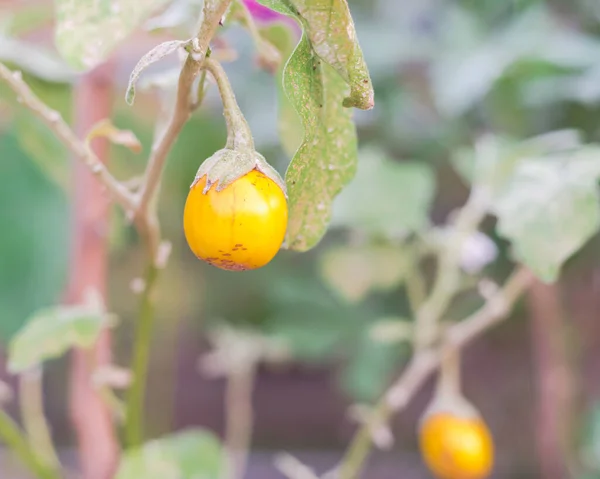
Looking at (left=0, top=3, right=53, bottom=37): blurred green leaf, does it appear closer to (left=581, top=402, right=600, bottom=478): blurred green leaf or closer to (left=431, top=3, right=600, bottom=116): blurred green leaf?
(left=431, top=3, right=600, bottom=116): blurred green leaf

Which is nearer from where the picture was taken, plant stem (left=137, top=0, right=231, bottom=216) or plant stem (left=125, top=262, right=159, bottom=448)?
plant stem (left=137, top=0, right=231, bottom=216)

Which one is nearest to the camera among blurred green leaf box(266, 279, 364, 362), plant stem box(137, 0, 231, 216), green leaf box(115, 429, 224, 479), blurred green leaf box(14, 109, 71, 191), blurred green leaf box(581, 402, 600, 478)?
plant stem box(137, 0, 231, 216)

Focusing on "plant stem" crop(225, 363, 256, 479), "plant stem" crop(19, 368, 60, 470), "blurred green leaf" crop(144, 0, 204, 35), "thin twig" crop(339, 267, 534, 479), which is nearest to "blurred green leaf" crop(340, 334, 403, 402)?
"plant stem" crop(225, 363, 256, 479)

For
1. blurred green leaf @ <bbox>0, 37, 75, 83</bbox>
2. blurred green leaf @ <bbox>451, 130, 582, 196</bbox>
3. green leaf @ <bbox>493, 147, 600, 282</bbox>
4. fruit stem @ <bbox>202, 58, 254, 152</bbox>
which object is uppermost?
fruit stem @ <bbox>202, 58, 254, 152</bbox>

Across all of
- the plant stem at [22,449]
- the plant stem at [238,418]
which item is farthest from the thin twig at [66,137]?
the plant stem at [238,418]

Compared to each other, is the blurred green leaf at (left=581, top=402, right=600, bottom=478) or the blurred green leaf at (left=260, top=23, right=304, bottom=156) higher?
the blurred green leaf at (left=260, top=23, right=304, bottom=156)

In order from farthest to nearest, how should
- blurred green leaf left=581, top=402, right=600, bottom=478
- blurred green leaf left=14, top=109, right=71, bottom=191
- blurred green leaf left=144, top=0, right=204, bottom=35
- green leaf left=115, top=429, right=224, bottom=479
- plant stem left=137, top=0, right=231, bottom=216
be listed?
blurred green leaf left=581, top=402, right=600, bottom=478 → blurred green leaf left=14, top=109, right=71, bottom=191 → green leaf left=115, top=429, right=224, bottom=479 → blurred green leaf left=144, top=0, right=204, bottom=35 → plant stem left=137, top=0, right=231, bottom=216

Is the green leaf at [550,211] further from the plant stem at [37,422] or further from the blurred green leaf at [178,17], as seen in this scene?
the plant stem at [37,422]
